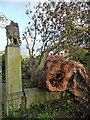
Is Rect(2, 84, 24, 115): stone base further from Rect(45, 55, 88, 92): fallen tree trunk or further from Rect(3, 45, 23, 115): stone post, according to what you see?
Rect(45, 55, 88, 92): fallen tree trunk

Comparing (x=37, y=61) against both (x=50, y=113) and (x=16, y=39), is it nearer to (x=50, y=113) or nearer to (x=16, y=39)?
(x=16, y=39)

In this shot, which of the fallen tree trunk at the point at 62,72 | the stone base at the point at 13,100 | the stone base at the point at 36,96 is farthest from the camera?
the stone base at the point at 36,96

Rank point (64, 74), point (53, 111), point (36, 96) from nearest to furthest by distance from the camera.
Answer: point (64, 74) < point (53, 111) < point (36, 96)

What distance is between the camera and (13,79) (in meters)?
3.04

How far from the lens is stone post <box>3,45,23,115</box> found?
118 inches

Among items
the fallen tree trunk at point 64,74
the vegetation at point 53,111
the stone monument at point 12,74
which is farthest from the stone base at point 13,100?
the fallen tree trunk at point 64,74

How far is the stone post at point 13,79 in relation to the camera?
118 inches

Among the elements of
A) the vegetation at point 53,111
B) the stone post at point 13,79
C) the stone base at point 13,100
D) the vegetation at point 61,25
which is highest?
the vegetation at point 61,25

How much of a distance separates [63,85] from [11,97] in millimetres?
1399

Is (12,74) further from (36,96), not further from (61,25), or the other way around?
(61,25)

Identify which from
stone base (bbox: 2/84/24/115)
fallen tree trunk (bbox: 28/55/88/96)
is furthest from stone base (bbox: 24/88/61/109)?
fallen tree trunk (bbox: 28/55/88/96)

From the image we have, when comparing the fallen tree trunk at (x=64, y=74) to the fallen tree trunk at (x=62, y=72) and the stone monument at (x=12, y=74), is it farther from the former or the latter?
the stone monument at (x=12, y=74)

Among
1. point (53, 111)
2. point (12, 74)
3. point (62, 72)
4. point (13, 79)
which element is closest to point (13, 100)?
point (13, 79)

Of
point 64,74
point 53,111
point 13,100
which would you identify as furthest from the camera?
point 13,100
